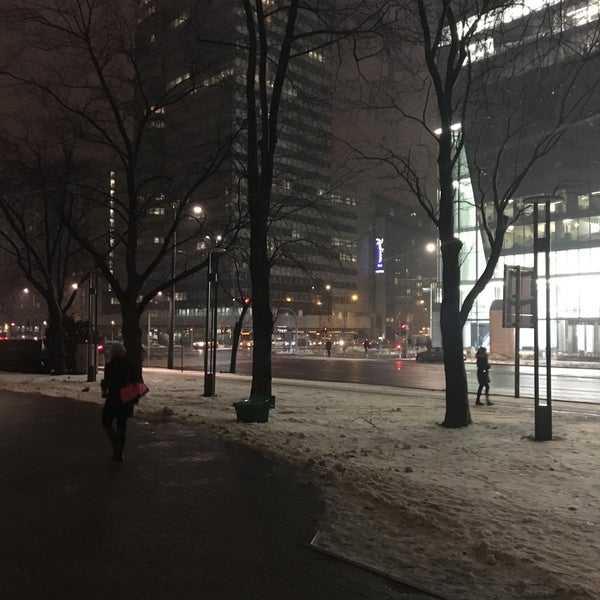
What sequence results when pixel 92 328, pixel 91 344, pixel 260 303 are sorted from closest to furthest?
pixel 260 303 → pixel 91 344 → pixel 92 328

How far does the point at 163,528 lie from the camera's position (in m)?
5.42

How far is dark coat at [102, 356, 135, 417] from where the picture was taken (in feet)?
26.5

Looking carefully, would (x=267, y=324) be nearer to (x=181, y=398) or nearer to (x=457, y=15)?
(x=181, y=398)

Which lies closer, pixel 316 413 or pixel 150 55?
pixel 316 413

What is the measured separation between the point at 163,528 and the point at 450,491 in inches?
127

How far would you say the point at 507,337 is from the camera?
4834 cm

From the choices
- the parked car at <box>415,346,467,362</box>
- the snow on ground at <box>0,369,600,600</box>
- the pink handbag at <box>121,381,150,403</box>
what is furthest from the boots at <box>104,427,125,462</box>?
the parked car at <box>415,346,467,362</box>

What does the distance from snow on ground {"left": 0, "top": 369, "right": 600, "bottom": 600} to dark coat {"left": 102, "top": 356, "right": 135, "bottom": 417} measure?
86.9 inches

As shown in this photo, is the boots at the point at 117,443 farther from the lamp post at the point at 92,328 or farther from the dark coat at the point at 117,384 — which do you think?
the lamp post at the point at 92,328

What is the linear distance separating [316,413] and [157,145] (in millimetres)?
11862

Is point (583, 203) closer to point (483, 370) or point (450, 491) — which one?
point (483, 370)

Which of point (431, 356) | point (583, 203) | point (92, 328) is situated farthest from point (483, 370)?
point (583, 203)

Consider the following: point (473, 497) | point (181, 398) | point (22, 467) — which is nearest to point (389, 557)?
point (473, 497)

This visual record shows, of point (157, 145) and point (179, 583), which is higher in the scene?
point (157, 145)
